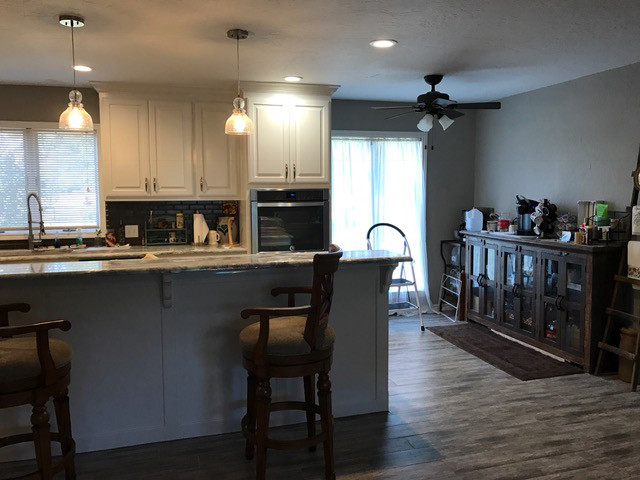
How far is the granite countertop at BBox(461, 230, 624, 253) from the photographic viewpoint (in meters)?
4.05

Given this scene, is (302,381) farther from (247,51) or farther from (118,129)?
(118,129)

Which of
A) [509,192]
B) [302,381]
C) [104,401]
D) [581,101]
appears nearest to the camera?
[104,401]

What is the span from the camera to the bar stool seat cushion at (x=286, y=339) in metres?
2.38

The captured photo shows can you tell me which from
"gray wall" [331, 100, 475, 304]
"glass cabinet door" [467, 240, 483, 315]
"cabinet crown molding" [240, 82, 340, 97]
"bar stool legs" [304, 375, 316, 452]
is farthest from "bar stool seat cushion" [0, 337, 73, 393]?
"gray wall" [331, 100, 475, 304]

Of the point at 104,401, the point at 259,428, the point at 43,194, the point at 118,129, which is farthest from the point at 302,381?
the point at 43,194

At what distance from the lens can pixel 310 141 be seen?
489 cm

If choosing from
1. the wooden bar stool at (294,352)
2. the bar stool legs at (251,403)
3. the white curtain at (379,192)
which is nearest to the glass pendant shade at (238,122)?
the wooden bar stool at (294,352)

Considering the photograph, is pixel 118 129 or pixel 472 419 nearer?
pixel 472 419

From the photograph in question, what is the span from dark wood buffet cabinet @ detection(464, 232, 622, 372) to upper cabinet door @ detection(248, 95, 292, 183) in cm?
219

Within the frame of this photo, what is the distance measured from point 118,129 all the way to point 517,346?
4054 millimetres

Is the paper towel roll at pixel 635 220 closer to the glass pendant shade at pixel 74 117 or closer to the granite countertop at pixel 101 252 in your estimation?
the granite countertop at pixel 101 252

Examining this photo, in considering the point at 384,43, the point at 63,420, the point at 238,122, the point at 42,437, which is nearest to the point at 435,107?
the point at 384,43

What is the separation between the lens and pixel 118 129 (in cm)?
466

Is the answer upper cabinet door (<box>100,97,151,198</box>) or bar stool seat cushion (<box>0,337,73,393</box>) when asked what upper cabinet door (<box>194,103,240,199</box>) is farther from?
bar stool seat cushion (<box>0,337,73,393</box>)
